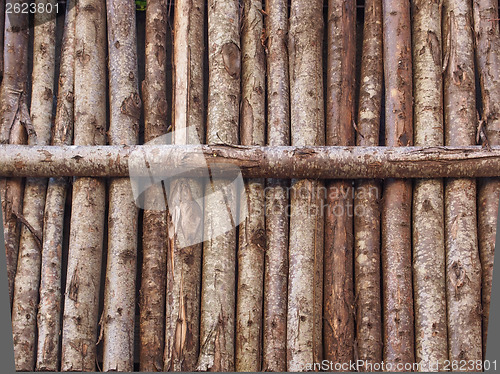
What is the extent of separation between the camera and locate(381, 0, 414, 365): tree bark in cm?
515

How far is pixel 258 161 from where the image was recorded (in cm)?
521

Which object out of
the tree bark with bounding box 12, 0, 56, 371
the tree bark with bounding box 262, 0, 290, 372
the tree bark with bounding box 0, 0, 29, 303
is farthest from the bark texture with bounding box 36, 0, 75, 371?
the tree bark with bounding box 262, 0, 290, 372

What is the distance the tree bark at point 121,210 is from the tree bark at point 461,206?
2926mm

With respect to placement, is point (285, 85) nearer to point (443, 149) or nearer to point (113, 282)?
point (443, 149)

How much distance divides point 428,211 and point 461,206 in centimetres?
30

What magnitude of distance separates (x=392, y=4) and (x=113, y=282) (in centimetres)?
385

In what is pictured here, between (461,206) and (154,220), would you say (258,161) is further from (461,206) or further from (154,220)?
(461,206)

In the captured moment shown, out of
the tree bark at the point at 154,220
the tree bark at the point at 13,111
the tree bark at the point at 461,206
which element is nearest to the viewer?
the tree bark at the point at 461,206

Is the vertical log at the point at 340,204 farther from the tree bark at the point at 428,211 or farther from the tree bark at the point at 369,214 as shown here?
the tree bark at the point at 428,211

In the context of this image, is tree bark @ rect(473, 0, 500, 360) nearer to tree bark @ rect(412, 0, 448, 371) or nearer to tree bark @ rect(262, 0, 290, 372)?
tree bark @ rect(412, 0, 448, 371)

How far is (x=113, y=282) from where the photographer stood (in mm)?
5254

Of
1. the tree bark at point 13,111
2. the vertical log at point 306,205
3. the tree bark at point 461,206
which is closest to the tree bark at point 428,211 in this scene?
the tree bark at point 461,206

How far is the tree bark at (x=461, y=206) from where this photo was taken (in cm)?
509

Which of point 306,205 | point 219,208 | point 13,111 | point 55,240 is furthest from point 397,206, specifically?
point 13,111
